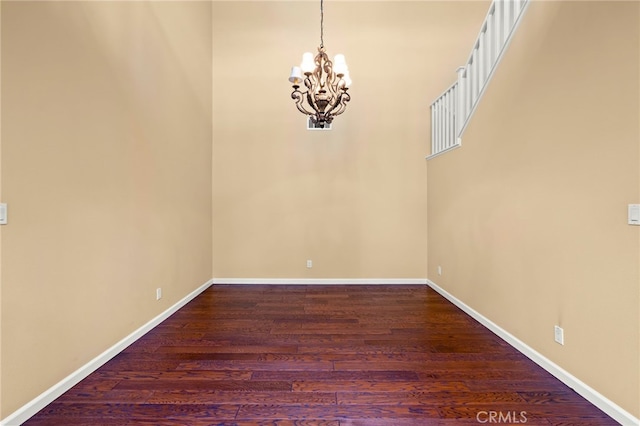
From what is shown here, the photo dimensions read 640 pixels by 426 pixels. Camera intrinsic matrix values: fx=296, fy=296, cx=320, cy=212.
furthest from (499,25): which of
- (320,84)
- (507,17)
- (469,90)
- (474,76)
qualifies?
(320,84)

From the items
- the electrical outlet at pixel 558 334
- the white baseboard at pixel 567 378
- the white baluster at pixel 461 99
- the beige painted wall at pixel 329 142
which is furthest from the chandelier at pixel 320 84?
the white baseboard at pixel 567 378

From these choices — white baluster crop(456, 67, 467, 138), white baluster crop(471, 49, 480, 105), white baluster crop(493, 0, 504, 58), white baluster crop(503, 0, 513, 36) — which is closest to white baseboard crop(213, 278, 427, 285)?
white baluster crop(456, 67, 467, 138)

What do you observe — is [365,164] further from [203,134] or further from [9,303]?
[9,303]

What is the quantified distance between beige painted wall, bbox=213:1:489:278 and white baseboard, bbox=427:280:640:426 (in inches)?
80.9

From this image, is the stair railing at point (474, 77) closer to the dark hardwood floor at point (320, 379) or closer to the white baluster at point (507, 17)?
the white baluster at point (507, 17)

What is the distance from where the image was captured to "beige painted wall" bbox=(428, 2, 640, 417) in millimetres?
1680

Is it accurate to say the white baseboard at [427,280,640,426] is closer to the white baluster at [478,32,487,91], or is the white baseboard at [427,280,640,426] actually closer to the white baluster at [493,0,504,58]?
the white baluster at [478,32,487,91]

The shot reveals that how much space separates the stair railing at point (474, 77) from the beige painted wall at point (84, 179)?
3.45 metres

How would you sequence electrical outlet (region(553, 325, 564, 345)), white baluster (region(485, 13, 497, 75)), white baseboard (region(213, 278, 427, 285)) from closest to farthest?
electrical outlet (region(553, 325, 564, 345)), white baluster (region(485, 13, 497, 75)), white baseboard (region(213, 278, 427, 285))

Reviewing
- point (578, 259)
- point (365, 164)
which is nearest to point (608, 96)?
point (578, 259)

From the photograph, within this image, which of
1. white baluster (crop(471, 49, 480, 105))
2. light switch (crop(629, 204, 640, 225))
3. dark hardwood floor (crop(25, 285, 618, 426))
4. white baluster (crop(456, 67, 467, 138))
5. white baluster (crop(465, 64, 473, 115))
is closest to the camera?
light switch (crop(629, 204, 640, 225))

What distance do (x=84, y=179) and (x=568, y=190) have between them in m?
3.44

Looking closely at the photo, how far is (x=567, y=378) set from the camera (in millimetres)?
2027

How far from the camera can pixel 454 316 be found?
3381 mm
